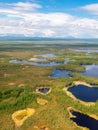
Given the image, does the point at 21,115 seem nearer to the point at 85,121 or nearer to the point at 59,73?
the point at 85,121

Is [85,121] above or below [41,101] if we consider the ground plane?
below

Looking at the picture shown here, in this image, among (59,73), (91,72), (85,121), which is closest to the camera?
(85,121)

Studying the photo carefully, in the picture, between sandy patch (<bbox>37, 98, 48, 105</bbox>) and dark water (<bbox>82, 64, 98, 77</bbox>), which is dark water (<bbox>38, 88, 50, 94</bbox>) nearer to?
sandy patch (<bbox>37, 98, 48, 105</bbox>)

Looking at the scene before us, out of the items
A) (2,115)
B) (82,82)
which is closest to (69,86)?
(82,82)

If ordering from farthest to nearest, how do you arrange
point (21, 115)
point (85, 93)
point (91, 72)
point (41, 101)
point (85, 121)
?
1. point (91, 72)
2. point (85, 93)
3. point (41, 101)
4. point (21, 115)
5. point (85, 121)

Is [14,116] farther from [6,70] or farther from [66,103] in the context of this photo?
[6,70]

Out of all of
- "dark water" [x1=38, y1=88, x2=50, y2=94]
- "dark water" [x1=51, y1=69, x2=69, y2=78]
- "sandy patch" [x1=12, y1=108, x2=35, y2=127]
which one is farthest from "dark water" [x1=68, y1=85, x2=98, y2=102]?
"dark water" [x1=51, y1=69, x2=69, y2=78]

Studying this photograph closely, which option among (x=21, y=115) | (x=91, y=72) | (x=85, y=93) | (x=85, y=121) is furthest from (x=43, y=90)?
(x=91, y=72)
